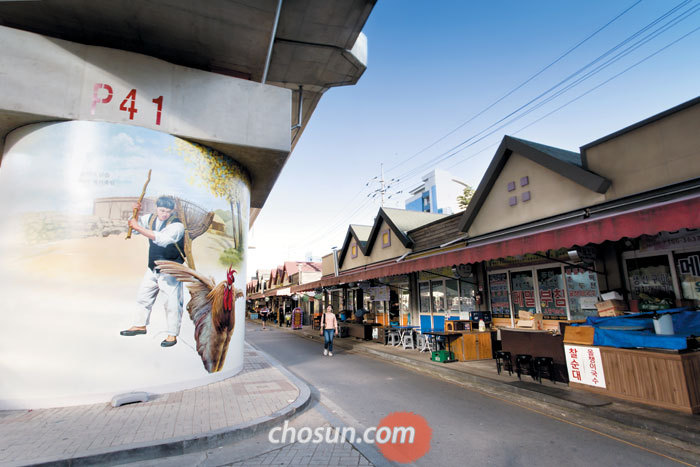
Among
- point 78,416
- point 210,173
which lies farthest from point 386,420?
point 210,173

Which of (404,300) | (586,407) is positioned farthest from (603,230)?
(404,300)

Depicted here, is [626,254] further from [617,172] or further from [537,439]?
[537,439]

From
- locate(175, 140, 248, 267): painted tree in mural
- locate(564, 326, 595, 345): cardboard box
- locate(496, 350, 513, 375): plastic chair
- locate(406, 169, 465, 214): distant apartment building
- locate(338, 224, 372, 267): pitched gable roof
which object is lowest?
locate(496, 350, 513, 375): plastic chair

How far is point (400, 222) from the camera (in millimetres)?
17641

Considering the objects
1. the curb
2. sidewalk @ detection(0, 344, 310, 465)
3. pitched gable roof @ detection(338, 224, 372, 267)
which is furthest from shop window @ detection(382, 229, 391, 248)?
the curb

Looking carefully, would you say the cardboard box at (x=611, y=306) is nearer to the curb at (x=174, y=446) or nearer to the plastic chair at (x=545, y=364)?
the plastic chair at (x=545, y=364)

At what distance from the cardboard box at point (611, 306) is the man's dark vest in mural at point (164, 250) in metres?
9.31

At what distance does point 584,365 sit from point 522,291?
4.01 metres

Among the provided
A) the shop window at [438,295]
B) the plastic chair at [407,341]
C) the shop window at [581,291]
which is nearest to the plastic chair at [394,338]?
the plastic chair at [407,341]

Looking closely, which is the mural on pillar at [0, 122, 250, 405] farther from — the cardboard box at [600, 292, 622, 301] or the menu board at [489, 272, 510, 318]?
the cardboard box at [600, 292, 622, 301]

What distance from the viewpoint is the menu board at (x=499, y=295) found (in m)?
11.2

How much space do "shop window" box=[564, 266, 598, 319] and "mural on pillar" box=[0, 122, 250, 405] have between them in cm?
910

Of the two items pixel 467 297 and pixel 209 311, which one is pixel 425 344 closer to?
pixel 467 297

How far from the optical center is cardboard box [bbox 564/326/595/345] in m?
6.84
